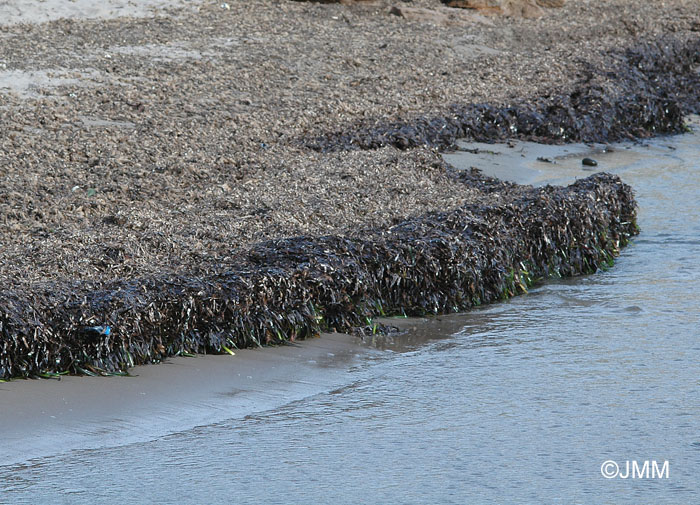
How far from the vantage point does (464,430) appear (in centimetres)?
414

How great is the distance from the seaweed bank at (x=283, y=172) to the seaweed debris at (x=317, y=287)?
0.04ft

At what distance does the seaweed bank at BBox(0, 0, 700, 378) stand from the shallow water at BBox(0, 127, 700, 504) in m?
0.55

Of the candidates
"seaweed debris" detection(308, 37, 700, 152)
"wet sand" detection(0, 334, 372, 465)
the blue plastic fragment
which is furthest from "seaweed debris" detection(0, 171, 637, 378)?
"seaweed debris" detection(308, 37, 700, 152)

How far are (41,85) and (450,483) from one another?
709 cm

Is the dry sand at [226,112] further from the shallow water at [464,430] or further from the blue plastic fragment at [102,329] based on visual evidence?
the shallow water at [464,430]

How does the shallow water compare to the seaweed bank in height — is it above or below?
below

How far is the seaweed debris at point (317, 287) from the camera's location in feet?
15.0

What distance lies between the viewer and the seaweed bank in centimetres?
505

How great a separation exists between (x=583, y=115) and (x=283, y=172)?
4441 mm

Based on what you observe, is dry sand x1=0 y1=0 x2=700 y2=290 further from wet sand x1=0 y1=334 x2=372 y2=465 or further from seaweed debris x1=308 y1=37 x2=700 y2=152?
wet sand x1=0 y1=334 x2=372 y2=465

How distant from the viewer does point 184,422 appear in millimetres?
4215

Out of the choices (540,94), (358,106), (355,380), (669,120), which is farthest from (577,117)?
(355,380)

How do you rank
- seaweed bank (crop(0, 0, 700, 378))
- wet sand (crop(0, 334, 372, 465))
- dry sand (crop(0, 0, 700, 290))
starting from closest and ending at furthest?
wet sand (crop(0, 334, 372, 465)) < seaweed bank (crop(0, 0, 700, 378)) < dry sand (crop(0, 0, 700, 290))

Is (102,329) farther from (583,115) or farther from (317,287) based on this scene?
(583,115)
